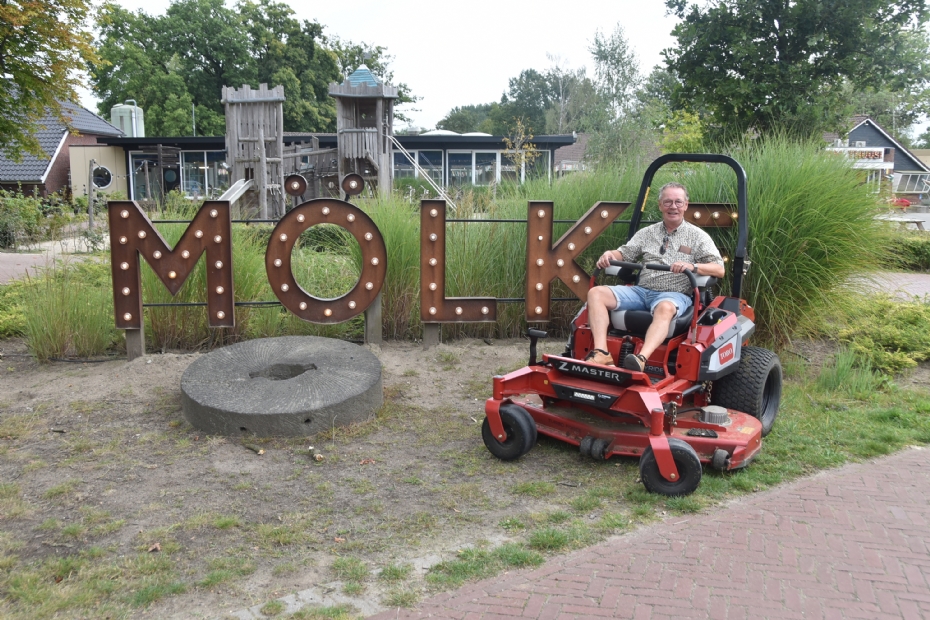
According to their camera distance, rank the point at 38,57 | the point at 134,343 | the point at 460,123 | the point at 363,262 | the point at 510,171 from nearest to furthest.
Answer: the point at 134,343 → the point at 363,262 → the point at 38,57 → the point at 510,171 → the point at 460,123

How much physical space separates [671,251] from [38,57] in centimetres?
894

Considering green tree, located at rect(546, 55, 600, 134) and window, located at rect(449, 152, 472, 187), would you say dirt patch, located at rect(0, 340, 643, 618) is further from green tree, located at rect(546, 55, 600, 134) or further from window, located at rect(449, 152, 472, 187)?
green tree, located at rect(546, 55, 600, 134)

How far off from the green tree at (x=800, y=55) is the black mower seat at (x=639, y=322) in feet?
30.2

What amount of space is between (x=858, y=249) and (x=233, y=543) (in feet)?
18.3

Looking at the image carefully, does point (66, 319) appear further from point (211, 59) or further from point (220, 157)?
point (211, 59)

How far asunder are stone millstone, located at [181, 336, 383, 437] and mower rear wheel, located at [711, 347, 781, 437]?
243 centimetres

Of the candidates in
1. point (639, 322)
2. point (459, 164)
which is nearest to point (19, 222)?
point (639, 322)

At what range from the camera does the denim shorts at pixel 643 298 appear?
4.86m

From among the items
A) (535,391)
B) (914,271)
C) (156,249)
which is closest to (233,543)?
(535,391)

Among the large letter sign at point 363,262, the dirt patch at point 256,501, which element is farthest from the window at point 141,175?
the dirt patch at point 256,501

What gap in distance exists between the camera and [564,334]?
303 inches

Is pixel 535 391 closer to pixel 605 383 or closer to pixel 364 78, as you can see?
pixel 605 383

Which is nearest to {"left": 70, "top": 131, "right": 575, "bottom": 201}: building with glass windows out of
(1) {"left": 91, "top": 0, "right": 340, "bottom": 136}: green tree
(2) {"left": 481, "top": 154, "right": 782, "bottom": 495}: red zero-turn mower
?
(1) {"left": 91, "top": 0, "right": 340, "bottom": 136}: green tree

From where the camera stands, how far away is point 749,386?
4977mm
